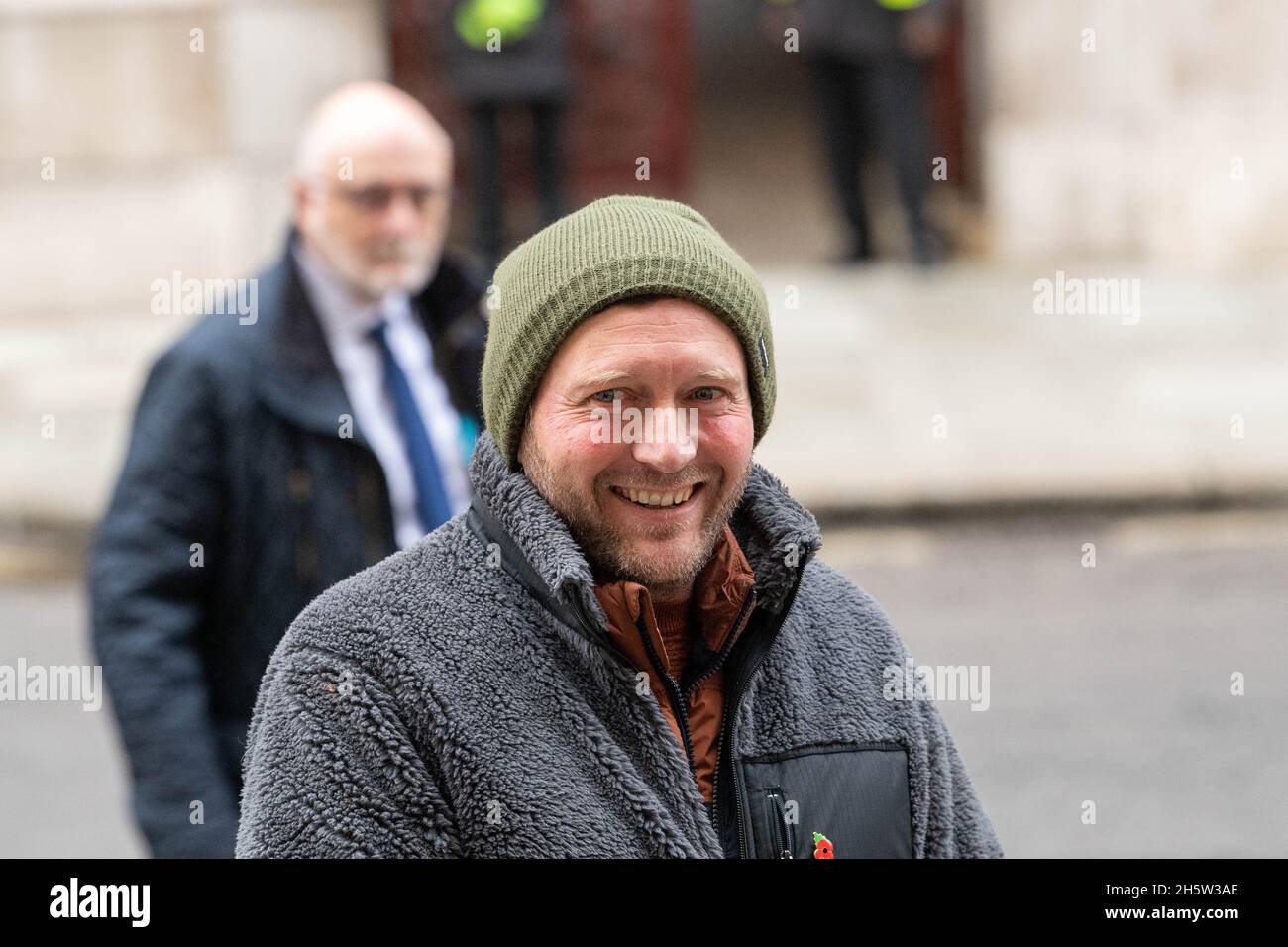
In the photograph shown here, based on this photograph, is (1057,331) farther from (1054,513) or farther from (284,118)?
(284,118)

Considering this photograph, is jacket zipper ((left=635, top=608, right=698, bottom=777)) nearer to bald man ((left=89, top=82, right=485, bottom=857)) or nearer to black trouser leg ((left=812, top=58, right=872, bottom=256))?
bald man ((left=89, top=82, right=485, bottom=857))

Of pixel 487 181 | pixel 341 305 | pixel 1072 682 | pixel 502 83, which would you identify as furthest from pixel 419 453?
pixel 487 181

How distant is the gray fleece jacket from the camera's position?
7.48ft

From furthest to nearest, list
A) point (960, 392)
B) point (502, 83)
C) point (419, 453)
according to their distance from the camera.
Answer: point (502, 83) → point (960, 392) → point (419, 453)

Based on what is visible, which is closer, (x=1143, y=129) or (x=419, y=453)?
(x=419, y=453)

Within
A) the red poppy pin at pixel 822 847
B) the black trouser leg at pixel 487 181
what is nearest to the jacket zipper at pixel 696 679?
the red poppy pin at pixel 822 847

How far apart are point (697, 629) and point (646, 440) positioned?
9.7 inches

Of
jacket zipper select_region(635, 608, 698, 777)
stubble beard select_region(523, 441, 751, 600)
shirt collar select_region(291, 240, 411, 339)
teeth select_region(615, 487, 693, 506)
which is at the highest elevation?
shirt collar select_region(291, 240, 411, 339)

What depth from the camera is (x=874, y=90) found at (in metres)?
12.7

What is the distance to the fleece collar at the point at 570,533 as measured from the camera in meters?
2.34

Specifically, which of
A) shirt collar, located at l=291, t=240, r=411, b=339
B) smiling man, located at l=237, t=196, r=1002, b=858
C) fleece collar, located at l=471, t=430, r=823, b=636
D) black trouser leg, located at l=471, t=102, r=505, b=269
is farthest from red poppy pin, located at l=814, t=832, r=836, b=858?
black trouser leg, located at l=471, t=102, r=505, b=269

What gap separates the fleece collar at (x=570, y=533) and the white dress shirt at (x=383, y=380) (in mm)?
1408

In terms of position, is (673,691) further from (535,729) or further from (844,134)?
(844,134)
